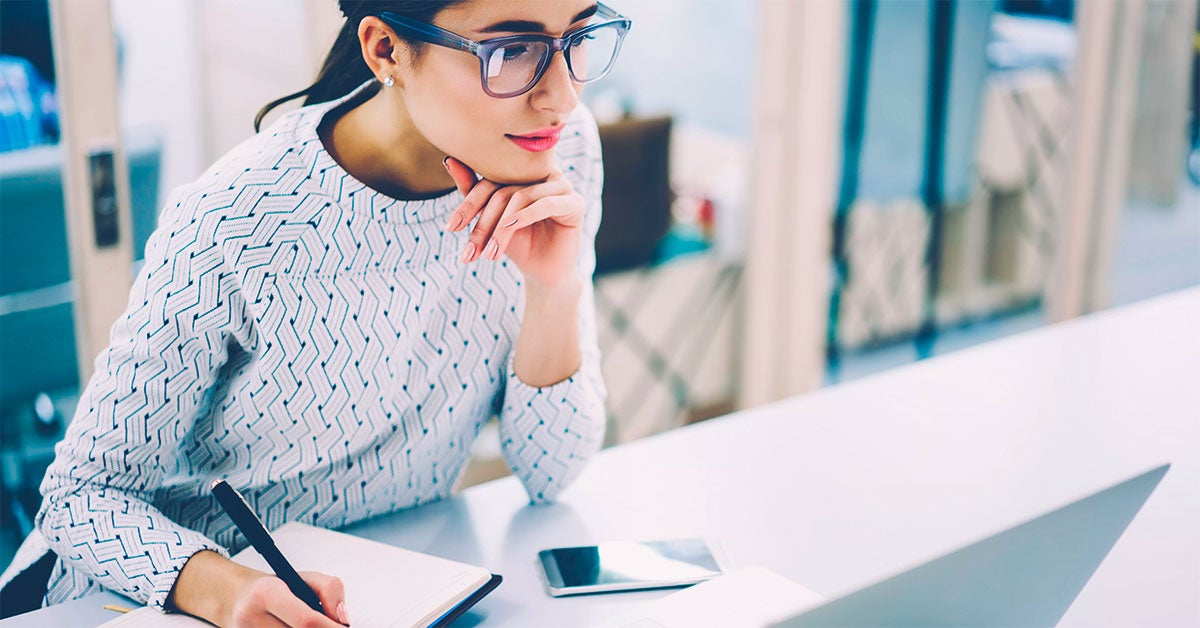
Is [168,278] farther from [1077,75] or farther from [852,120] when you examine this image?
[1077,75]

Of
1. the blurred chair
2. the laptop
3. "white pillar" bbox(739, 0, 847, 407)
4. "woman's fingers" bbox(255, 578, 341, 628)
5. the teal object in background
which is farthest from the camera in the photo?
"white pillar" bbox(739, 0, 847, 407)

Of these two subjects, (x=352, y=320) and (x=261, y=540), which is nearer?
(x=261, y=540)

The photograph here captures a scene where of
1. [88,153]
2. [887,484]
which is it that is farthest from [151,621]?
[88,153]

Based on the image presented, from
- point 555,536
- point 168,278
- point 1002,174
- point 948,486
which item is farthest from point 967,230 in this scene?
point 168,278

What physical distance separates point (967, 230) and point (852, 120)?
31.9 inches

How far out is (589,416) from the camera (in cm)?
122

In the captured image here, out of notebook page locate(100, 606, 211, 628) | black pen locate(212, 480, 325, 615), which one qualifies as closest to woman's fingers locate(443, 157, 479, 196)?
black pen locate(212, 480, 325, 615)

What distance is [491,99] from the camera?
100 centimetres

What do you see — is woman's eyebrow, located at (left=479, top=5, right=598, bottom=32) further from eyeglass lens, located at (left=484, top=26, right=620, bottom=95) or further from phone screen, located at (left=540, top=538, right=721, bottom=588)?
phone screen, located at (left=540, top=538, right=721, bottom=588)

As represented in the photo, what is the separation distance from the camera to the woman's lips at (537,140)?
1.04 meters

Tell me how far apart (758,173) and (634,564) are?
2.21m

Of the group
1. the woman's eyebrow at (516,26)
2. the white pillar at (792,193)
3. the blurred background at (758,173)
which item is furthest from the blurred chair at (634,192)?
the woman's eyebrow at (516,26)

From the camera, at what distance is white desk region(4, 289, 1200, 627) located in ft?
3.38

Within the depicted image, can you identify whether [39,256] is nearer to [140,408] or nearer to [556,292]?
[140,408]
